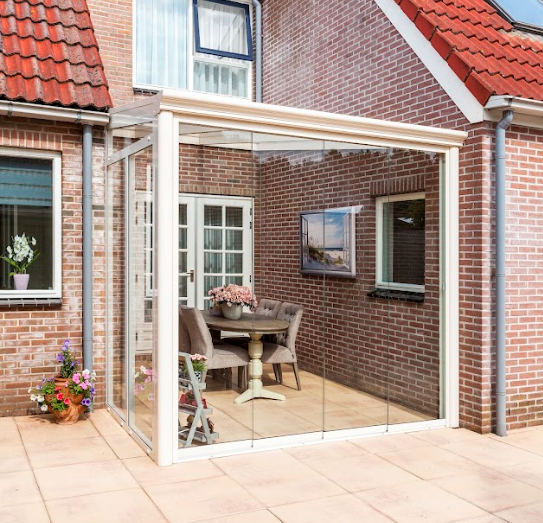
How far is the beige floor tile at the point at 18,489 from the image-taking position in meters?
4.47

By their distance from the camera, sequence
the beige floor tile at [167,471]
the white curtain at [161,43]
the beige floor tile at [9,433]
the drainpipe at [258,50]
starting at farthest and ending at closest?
the drainpipe at [258,50], the white curtain at [161,43], the beige floor tile at [9,433], the beige floor tile at [167,471]

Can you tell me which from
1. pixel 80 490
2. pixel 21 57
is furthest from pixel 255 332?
pixel 21 57

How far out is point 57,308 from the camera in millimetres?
6730

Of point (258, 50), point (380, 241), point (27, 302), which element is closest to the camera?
point (380, 241)

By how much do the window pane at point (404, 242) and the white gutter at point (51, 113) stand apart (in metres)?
3.07

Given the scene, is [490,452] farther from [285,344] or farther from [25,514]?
[25,514]

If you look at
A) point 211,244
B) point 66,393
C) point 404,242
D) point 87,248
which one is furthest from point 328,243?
point 66,393

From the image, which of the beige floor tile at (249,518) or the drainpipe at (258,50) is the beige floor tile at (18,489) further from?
the drainpipe at (258,50)

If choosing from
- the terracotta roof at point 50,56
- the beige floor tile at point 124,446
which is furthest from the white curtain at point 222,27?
the beige floor tile at point 124,446

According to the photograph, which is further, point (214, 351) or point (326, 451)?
point (214, 351)

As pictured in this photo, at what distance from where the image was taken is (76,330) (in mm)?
6809

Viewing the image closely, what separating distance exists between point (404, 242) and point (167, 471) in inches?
123

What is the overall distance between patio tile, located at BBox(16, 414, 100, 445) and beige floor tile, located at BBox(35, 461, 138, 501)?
82cm

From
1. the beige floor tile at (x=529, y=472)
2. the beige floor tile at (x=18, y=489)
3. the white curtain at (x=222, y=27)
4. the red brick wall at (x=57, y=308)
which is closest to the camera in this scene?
the beige floor tile at (x=18, y=489)
